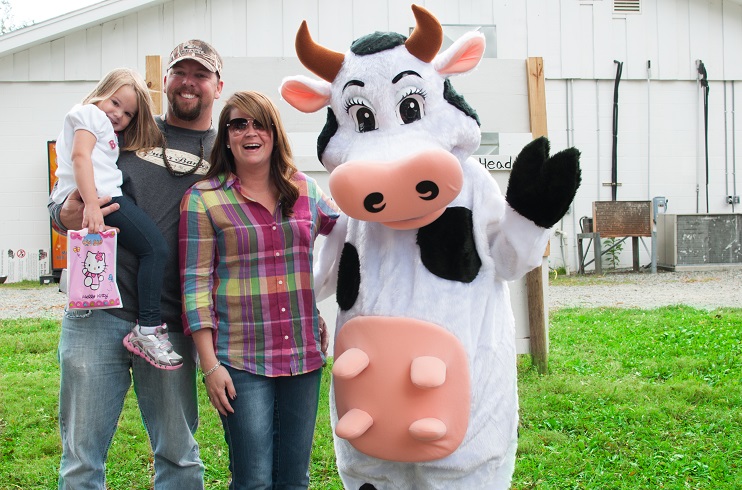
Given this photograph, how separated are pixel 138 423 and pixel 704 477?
3181 mm

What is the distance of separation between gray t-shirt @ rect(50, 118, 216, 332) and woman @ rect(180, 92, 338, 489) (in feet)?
0.40

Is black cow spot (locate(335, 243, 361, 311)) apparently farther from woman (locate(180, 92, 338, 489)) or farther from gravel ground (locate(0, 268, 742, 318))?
gravel ground (locate(0, 268, 742, 318))

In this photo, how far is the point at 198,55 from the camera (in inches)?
95.7

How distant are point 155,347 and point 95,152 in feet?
2.15

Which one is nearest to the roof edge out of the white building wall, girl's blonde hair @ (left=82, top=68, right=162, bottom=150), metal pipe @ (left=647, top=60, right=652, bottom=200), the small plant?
the white building wall

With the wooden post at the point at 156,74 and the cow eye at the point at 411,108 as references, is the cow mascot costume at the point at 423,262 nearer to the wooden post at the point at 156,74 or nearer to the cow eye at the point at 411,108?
the cow eye at the point at 411,108

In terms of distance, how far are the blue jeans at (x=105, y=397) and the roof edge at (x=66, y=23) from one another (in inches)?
406

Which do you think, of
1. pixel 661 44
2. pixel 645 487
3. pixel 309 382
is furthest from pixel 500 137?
pixel 661 44

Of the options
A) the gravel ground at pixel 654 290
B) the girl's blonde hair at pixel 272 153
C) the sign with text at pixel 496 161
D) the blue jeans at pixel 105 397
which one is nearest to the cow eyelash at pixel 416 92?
the girl's blonde hair at pixel 272 153

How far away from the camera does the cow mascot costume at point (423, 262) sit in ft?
6.20

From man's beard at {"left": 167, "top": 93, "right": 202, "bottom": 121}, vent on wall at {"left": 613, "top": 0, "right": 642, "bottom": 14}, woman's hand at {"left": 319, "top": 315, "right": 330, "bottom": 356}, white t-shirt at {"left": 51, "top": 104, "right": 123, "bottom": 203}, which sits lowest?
woman's hand at {"left": 319, "top": 315, "right": 330, "bottom": 356}

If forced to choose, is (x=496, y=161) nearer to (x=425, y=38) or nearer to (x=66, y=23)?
(x=425, y=38)

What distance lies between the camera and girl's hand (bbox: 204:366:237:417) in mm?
2115

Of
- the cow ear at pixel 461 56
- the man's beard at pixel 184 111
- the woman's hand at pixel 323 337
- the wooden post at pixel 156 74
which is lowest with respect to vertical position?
the woman's hand at pixel 323 337
